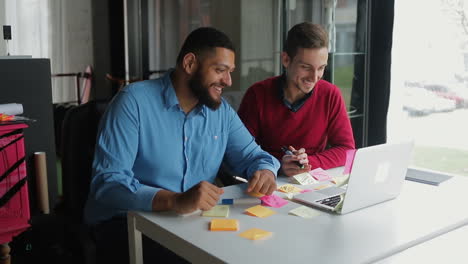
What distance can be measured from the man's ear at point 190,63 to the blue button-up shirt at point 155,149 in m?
0.08

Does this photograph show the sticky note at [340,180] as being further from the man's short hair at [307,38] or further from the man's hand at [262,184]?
the man's short hair at [307,38]

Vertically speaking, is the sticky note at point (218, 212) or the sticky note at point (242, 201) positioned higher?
the sticky note at point (218, 212)

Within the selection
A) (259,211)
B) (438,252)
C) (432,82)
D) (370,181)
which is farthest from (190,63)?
(432,82)

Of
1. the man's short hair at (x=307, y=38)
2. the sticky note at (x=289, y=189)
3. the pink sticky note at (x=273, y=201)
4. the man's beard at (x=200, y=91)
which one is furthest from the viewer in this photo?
the man's short hair at (x=307, y=38)

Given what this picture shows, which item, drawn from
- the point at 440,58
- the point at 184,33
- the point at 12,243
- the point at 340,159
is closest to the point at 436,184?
the point at 340,159

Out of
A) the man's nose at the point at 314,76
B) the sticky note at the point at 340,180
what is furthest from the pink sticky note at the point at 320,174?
the man's nose at the point at 314,76

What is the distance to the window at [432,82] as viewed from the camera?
8.38 feet

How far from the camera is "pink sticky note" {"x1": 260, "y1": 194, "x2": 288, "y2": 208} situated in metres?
1.39

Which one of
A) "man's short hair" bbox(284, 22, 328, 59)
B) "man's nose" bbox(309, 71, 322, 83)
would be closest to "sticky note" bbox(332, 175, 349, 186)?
"man's nose" bbox(309, 71, 322, 83)

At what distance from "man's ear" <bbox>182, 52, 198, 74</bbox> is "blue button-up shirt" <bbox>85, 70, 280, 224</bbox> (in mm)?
81

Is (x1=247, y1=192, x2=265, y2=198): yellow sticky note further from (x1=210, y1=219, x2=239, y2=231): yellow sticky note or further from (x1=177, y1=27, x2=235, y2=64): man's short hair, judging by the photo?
(x1=177, y1=27, x2=235, y2=64): man's short hair

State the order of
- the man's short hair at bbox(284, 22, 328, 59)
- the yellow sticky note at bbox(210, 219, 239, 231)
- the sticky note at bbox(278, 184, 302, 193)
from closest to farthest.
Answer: the yellow sticky note at bbox(210, 219, 239, 231), the sticky note at bbox(278, 184, 302, 193), the man's short hair at bbox(284, 22, 328, 59)

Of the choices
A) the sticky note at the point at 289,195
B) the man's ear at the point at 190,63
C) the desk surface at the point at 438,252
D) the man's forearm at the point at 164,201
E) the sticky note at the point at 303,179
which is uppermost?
the man's ear at the point at 190,63

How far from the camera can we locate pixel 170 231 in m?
1.18
